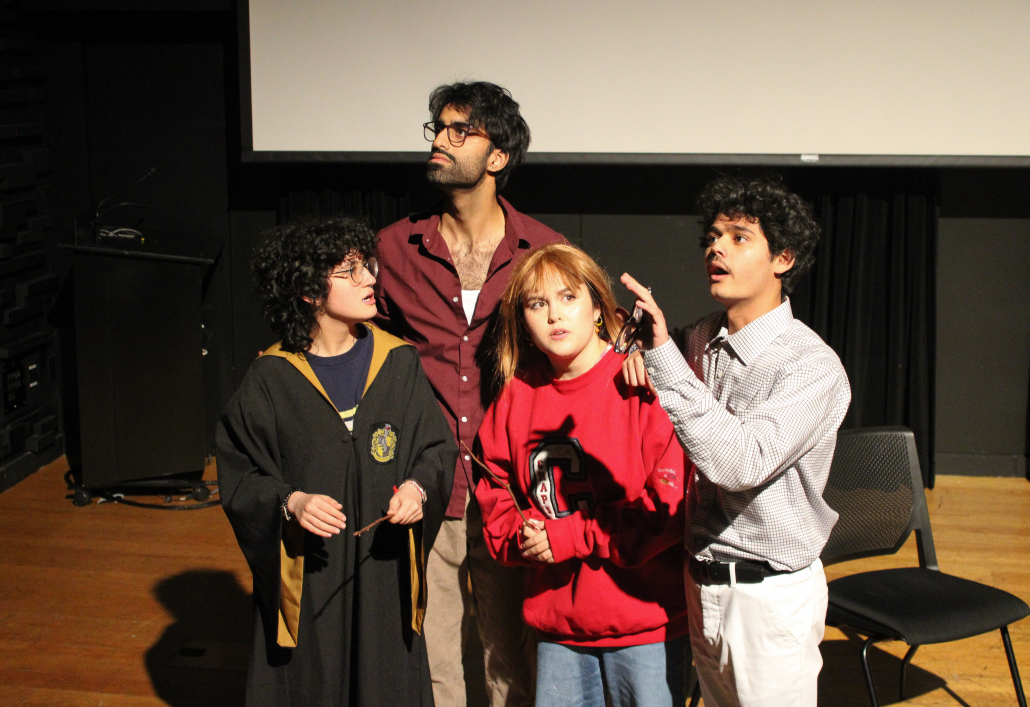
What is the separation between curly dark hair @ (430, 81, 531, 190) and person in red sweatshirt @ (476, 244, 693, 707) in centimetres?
59

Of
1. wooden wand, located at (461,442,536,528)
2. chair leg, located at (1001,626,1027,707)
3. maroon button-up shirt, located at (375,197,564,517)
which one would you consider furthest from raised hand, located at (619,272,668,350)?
chair leg, located at (1001,626,1027,707)

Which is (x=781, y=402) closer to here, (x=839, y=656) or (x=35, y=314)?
(x=839, y=656)

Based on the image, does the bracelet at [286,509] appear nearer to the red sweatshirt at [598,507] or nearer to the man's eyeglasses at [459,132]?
the red sweatshirt at [598,507]

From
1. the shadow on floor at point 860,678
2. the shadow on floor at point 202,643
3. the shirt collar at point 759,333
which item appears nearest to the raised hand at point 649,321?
the shirt collar at point 759,333

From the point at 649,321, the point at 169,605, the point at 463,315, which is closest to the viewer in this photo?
the point at 649,321

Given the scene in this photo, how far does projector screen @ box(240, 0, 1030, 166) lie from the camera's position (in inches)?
156

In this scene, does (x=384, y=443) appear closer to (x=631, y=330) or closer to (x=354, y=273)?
(x=354, y=273)

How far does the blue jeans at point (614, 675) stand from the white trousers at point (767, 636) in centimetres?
13

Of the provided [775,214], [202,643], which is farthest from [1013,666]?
[202,643]

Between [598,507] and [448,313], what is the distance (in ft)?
2.37

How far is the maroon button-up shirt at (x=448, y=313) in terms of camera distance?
2.24m

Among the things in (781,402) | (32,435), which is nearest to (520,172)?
(32,435)

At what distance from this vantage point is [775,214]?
174 centimetres

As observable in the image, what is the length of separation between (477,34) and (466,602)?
9.01 feet
